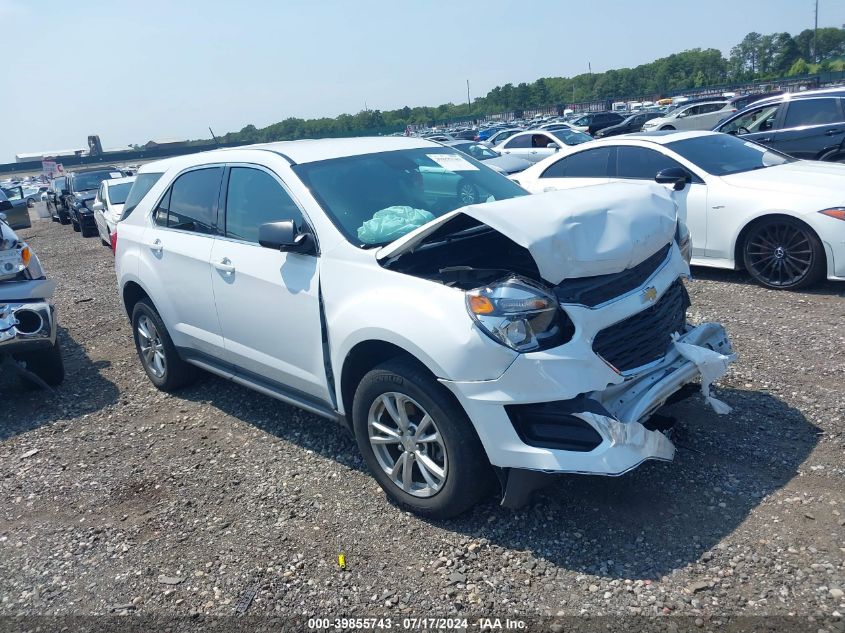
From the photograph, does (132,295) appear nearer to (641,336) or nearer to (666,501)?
(641,336)

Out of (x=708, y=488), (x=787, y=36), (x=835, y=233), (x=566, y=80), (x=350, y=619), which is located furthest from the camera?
(x=566, y=80)

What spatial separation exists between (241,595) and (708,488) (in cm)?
241

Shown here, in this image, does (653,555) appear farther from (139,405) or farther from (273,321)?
(139,405)

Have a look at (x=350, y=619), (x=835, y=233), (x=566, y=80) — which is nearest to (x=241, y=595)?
(x=350, y=619)

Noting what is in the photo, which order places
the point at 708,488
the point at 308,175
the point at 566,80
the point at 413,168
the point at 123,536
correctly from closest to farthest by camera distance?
the point at 708,488, the point at 123,536, the point at 308,175, the point at 413,168, the point at 566,80

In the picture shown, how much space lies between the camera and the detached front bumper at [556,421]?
304 centimetres

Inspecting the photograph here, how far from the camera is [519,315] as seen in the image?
316 centimetres

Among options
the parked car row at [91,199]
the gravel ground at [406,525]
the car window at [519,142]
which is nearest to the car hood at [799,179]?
the gravel ground at [406,525]

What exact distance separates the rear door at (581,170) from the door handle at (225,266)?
456 cm

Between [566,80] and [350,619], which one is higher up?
[566,80]

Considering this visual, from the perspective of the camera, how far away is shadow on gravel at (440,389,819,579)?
3197 mm

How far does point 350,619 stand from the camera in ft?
9.89

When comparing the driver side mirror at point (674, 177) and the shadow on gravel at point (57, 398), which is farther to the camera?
the driver side mirror at point (674, 177)

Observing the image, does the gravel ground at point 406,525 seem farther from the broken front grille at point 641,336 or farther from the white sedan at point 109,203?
the white sedan at point 109,203
